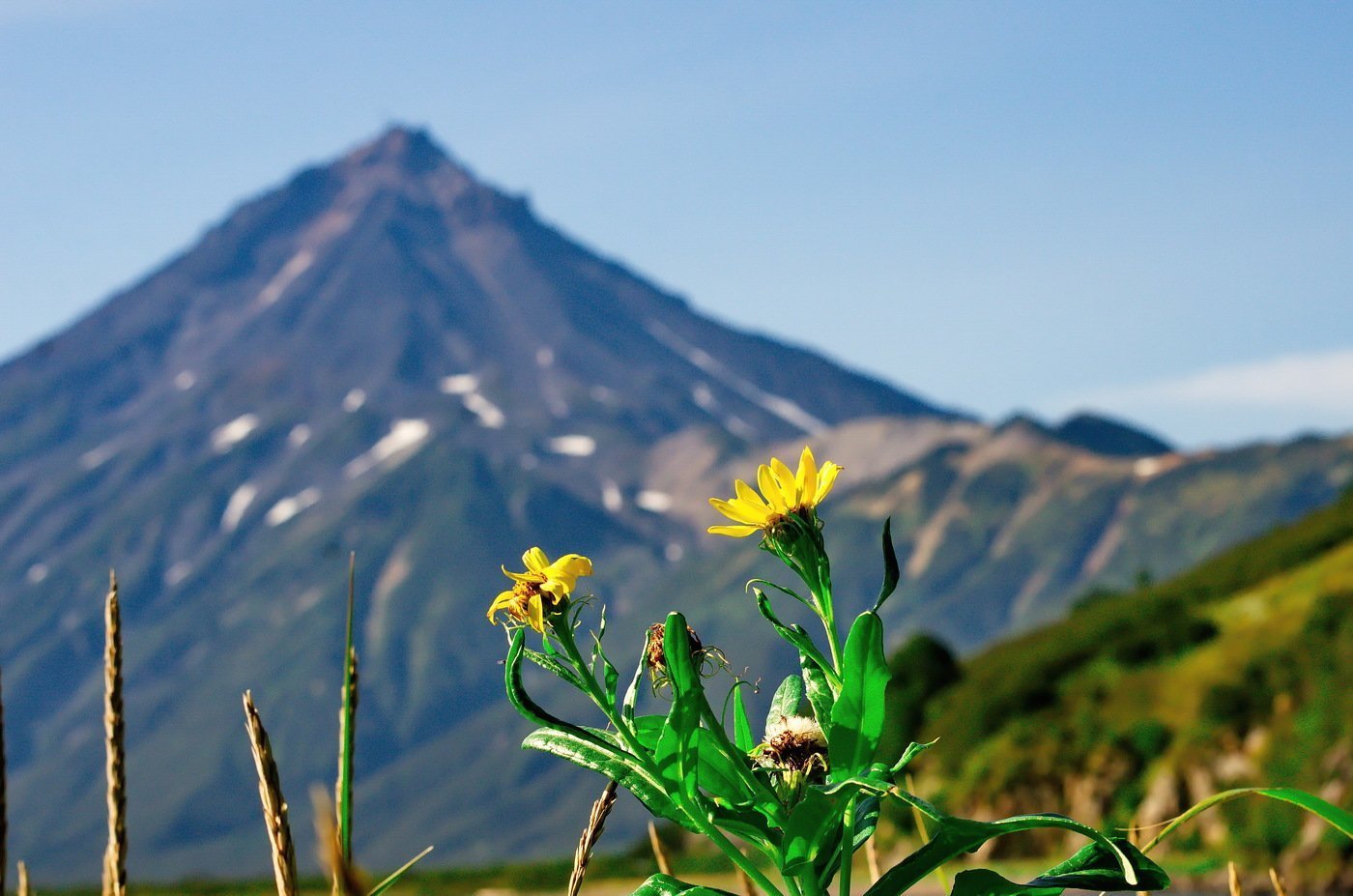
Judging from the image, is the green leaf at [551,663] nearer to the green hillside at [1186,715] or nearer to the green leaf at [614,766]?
the green leaf at [614,766]

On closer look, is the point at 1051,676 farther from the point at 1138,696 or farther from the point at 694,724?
the point at 694,724

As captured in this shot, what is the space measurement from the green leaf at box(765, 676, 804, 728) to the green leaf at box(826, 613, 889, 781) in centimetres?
16

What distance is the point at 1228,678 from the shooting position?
182ft

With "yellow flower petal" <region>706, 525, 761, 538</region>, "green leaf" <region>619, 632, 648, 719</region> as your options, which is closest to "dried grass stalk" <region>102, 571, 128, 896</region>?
"green leaf" <region>619, 632, 648, 719</region>

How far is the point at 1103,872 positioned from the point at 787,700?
0.50 m

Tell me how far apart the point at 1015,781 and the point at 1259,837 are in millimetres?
11367

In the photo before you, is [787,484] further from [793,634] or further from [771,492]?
[793,634]

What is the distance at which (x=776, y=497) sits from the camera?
6.79 ft

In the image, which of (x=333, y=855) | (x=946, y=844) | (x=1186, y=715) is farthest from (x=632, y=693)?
(x=1186, y=715)

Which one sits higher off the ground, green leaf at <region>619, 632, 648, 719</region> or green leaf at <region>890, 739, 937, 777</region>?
green leaf at <region>619, 632, 648, 719</region>

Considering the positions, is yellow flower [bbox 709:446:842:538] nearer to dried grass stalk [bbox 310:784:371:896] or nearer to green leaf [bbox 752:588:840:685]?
green leaf [bbox 752:588:840:685]

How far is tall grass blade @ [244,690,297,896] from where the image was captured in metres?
1.52

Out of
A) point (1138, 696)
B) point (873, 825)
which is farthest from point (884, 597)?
point (1138, 696)

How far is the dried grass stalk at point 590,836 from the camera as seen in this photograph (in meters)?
1.88
